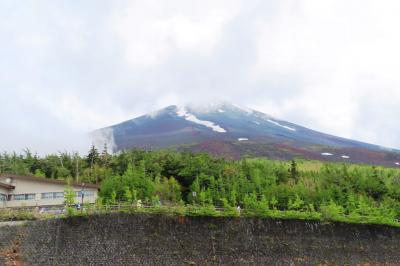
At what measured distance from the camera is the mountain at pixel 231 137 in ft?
213

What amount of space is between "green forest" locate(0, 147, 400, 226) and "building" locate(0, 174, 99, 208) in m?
2.99

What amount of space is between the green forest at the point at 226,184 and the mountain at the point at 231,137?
834 inches

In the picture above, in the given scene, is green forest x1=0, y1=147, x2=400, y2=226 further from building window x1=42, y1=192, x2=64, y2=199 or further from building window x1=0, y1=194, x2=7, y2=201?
building window x1=0, y1=194, x2=7, y2=201

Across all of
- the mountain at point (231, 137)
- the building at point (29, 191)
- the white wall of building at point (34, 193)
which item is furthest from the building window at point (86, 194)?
the mountain at point (231, 137)

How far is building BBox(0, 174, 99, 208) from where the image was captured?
90.0ft

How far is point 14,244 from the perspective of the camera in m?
20.8

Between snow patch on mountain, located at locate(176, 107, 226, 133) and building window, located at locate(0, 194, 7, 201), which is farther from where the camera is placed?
snow patch on mountain, located at locate(176, 107, 226, 133)

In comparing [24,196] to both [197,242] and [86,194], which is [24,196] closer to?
[86,194]

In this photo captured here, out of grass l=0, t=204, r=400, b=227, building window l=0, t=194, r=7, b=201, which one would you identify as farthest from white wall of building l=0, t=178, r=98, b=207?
grass l=0, t=204, r=400, b=227

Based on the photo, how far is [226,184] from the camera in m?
34.3

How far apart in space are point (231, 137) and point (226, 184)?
40807 mm

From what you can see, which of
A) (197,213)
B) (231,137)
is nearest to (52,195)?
(197,213)

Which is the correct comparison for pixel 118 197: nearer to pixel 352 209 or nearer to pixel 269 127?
pixel 352 209

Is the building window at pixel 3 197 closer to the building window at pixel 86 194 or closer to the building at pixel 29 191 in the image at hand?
the building at pixel 29 191
